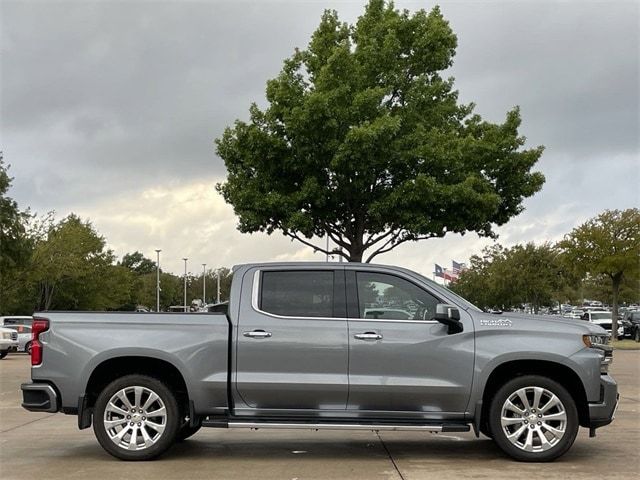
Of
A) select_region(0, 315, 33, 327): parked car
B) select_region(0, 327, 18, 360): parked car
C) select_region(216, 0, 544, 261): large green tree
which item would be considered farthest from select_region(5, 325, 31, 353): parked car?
select_region(216, 0, 544, 261): large green tree

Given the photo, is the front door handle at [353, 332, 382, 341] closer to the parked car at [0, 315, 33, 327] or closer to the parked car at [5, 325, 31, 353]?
the parked car at [5, 325, 31, 353]

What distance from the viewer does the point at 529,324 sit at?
7.56 meters

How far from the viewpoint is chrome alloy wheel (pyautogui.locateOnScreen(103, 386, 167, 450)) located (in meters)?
7.49

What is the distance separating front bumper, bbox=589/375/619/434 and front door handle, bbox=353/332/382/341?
2124mm

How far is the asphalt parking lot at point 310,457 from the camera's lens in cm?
699

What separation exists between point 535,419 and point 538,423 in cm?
5

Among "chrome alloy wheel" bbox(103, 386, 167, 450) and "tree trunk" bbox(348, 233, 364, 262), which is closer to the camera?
"chrome alloy wheel" bbox(103, 386, 167, 450)

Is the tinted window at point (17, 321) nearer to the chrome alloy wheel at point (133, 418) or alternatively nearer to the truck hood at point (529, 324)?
the chrome alloy wheel at point (133, 418)

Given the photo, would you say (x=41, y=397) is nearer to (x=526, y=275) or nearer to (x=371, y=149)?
(x=371, y=149)

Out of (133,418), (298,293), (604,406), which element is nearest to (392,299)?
(298,293)

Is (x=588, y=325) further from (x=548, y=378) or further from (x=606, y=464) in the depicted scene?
(x=606, y=464)

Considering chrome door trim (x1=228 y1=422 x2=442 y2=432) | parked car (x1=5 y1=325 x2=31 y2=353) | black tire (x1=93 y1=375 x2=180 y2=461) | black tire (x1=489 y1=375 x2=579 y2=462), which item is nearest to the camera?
chrome door trim (x1=228 y1=422 x2=442 y2=432)

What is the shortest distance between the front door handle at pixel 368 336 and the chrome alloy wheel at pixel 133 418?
78.7 inches

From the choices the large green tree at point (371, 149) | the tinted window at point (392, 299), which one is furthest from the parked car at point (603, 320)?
the tinted window at point (392, 299)
